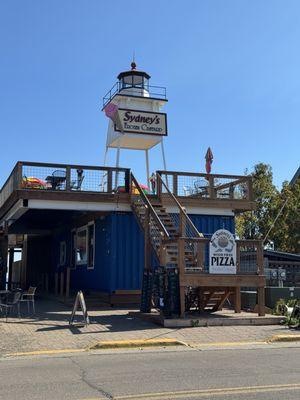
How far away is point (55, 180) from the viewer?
1831 cm

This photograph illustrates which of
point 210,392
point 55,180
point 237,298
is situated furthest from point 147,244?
point 210,392

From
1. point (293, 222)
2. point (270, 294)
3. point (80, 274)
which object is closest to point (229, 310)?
point (270, 294)

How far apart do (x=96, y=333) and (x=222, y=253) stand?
4151 millimetres

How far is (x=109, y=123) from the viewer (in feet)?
86.5

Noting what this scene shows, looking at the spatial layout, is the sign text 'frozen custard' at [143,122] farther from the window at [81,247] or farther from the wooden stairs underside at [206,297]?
the wooden stairs underside at [206,297]

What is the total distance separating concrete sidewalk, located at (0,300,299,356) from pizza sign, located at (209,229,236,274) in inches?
62.1

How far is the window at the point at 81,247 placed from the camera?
2267 centimetres

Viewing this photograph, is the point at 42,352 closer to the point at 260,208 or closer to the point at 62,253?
the point at 62,253

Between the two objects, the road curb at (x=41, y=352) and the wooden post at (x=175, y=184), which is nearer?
the road curb at (x=41, y=352)

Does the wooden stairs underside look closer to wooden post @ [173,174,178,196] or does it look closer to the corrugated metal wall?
the corrugated metal wall

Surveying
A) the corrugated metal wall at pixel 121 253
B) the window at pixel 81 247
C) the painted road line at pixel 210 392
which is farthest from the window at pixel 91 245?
the painted road line at pixel 210 392

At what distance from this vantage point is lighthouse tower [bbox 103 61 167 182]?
24766mm

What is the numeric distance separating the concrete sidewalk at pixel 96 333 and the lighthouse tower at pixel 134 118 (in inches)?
447

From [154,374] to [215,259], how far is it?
22.1 ft
